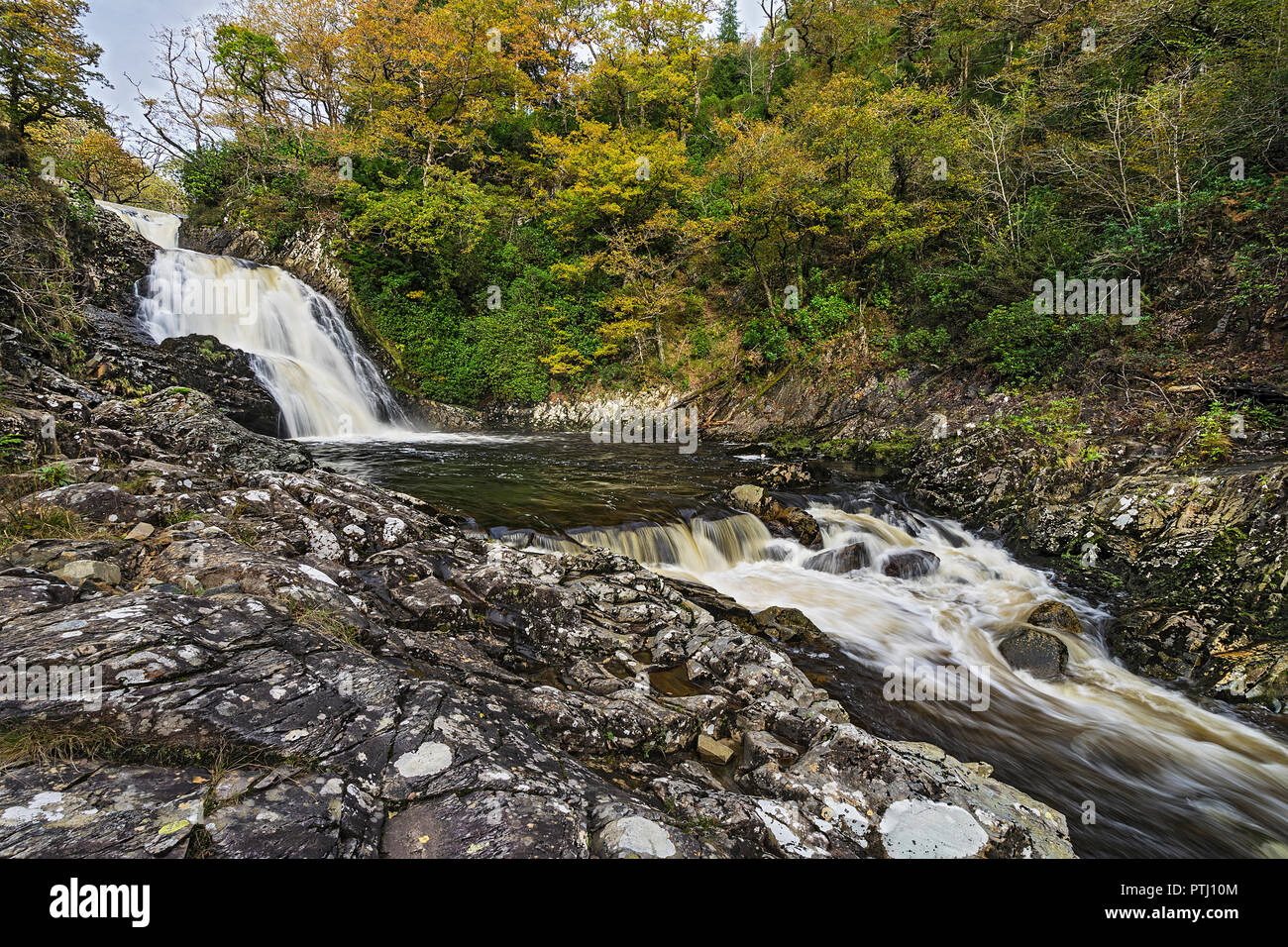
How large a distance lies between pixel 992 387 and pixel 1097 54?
8.46 meters

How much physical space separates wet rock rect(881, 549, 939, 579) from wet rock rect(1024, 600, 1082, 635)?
1.56m

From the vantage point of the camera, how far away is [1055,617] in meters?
6.11

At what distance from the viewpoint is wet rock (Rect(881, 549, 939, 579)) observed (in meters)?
7.73

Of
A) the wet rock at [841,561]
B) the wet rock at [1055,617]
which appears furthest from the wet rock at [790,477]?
the wet rock at [1055,617]

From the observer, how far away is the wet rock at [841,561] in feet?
25.7

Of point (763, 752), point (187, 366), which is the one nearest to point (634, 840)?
point (763, 752)

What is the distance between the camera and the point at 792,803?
293cm

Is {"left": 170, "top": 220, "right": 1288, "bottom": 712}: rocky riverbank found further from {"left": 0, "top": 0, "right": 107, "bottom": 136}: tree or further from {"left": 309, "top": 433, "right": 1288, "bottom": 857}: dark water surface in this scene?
{"left": 0, "top": 0, "right": 107, "bottom": 136}: tree

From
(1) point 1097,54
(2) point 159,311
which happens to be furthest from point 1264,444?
(2) point 159,311

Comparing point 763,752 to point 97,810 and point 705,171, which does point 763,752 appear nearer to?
point 97,810

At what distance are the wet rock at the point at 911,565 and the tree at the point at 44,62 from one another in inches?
703

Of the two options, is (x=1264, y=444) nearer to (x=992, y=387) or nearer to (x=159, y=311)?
(x=992, y=387)

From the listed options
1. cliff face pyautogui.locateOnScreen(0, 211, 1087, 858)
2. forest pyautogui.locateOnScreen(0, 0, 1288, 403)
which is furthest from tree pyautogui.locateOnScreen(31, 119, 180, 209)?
cliff face pyautogui.locateOnScreen(0, 211, 1087, 858)

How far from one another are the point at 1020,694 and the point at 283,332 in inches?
704
